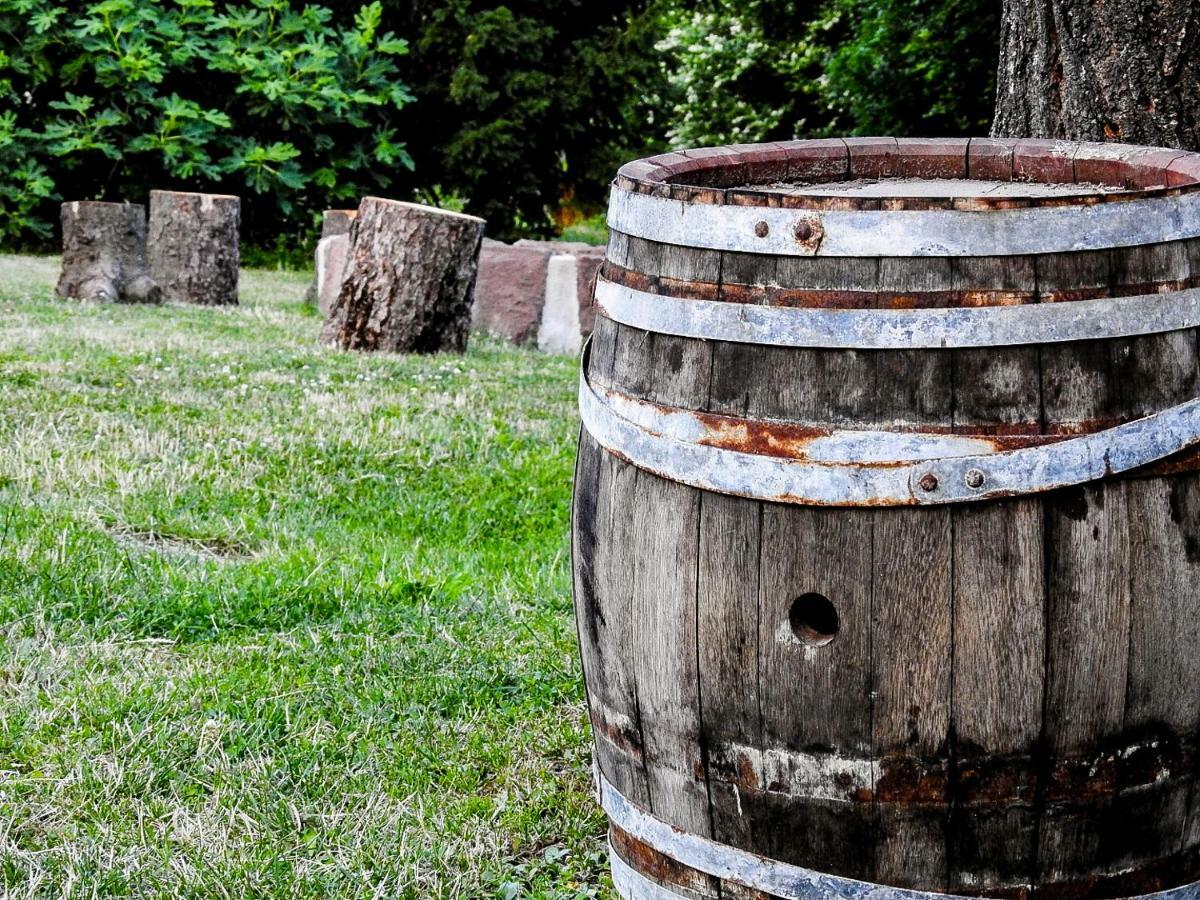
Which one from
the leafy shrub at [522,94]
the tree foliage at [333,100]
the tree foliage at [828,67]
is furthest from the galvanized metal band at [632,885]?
the leafy shrub at [522,94]

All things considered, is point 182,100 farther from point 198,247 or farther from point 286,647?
point 286,647

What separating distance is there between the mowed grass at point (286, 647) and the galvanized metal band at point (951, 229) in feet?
4.29

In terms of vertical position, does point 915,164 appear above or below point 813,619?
above

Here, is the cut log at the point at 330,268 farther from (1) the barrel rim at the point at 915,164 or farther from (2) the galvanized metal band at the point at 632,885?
(2) the galvanized metal band at the point at 632,885

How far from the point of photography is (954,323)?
2.05 meters

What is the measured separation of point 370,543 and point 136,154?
11.7m

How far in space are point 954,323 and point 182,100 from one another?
14087 mm

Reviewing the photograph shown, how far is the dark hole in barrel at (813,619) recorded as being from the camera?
7.14ft

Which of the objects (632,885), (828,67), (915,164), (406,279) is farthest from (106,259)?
(632,885)

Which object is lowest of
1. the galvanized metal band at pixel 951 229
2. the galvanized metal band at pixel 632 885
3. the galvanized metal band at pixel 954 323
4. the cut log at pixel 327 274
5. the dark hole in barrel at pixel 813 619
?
the galvanized metal band at pixel 632 885

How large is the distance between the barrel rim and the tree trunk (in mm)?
1135

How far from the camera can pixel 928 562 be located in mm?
2092

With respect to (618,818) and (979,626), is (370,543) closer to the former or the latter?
(618,818)

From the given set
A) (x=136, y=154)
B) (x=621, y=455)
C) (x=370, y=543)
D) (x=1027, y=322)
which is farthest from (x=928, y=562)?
(x=136, y=154)
